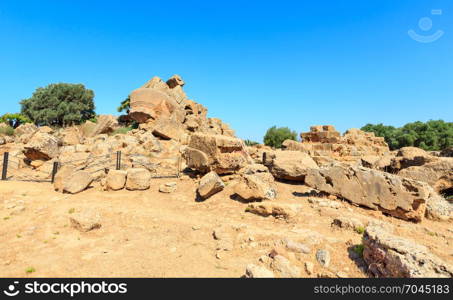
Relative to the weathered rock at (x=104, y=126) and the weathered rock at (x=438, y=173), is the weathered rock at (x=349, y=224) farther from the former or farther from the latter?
the weathered rock at (x=104, y=126)

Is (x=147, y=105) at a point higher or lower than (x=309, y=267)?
higher

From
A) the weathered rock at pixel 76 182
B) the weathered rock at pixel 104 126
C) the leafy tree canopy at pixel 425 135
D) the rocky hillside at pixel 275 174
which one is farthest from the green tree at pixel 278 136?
the weathered rock at pixel 76 182

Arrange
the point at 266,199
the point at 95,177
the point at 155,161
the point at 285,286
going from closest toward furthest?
the point at 285,286
the point at 266,199
the point at 95,177
the point at 155,161

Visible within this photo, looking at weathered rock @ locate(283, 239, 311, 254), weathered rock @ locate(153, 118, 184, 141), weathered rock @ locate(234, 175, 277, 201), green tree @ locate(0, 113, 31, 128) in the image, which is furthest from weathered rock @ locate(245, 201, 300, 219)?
green tree @ locate(0, 113, 31, 128)

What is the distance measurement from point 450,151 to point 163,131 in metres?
19.9

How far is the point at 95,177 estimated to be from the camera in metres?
10.8

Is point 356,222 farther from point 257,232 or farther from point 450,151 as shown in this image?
point 450,151

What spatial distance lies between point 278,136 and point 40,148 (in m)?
40.0

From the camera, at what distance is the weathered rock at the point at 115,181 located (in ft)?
31.8

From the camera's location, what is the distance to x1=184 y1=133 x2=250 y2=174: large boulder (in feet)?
33.4

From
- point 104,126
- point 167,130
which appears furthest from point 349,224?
point 104,126

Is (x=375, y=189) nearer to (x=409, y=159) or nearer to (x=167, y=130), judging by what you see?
(x=409, y=159)

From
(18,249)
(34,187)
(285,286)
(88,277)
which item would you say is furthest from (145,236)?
A: (34,187)

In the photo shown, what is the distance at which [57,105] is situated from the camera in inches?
1287
